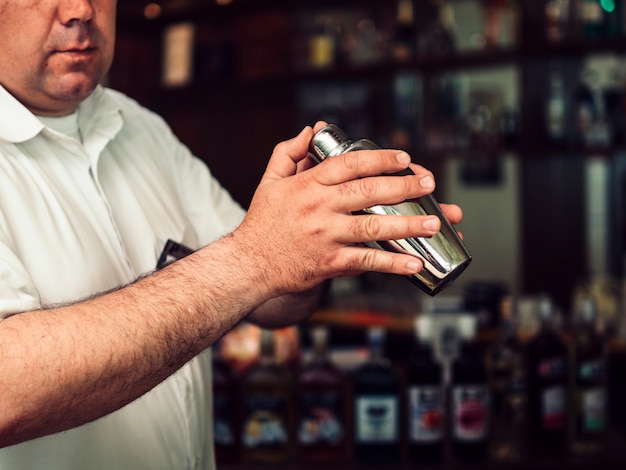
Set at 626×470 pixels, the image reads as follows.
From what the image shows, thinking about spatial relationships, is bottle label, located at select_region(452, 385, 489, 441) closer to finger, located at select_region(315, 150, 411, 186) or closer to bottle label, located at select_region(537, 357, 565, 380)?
bottle label, located at select_region(537, 357, 565, 380)

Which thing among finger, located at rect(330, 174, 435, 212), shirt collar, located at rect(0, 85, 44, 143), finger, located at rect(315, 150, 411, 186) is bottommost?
finger, located at rect(330, 174, 435, 212)

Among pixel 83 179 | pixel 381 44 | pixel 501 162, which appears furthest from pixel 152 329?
pixel 501 162

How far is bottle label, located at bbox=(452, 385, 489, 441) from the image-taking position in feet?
6.37

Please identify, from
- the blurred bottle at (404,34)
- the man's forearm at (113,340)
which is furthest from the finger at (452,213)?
the blurred bottle at (404,34)

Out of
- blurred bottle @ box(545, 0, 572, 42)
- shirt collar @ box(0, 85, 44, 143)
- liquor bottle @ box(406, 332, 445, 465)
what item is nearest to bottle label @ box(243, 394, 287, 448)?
liquor bottle @ box(406, 332, 445, 465)

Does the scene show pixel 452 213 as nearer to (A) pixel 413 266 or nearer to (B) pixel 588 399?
(A) pixel 413 266

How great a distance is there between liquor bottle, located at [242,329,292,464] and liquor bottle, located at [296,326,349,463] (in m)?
0.04

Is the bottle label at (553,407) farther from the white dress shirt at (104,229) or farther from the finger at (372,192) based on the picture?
the finger at (372,192)

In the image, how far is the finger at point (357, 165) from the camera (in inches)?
35.2

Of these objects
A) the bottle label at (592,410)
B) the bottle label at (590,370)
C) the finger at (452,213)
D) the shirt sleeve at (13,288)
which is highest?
the finger at (452,213)

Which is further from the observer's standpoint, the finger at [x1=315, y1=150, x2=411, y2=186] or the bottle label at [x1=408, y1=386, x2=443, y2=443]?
the bottle label at [x1=408, y1=386, x2=443, y2=443]

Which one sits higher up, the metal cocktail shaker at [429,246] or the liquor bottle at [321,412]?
the metal cocktail shaker at [429,246]

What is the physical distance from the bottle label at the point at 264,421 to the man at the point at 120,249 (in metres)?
0.53

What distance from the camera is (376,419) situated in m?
1.92
